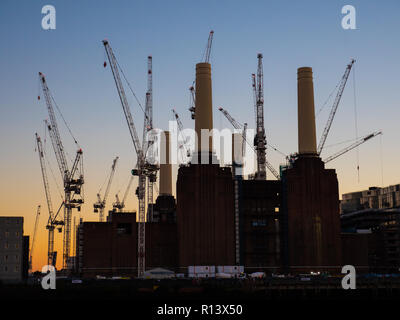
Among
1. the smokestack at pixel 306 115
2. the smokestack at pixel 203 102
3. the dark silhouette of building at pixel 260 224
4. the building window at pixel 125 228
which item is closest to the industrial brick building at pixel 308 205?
the smokestack at pixel 306 115

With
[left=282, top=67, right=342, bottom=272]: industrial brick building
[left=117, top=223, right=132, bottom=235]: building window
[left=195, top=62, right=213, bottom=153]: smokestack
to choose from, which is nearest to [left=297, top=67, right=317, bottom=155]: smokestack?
[left=282, top=67, right=342, bottom=272]: industrial brick building

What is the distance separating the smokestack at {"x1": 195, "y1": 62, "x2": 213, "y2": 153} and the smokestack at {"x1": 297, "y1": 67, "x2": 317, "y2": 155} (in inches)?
907

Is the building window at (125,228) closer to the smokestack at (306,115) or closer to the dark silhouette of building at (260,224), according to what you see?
the dark silhouette of building at (260,224)

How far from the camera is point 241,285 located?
439ft

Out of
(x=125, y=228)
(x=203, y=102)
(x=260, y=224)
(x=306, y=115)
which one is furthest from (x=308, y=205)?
(x=125, y=228)

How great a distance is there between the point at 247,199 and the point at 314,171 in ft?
59.8

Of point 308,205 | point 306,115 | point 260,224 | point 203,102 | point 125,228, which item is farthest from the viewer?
point 125,228

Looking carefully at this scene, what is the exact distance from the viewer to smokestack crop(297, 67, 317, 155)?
170750 mm

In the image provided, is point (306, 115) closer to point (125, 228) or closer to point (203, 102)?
point (203, 102)

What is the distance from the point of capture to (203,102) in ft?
552

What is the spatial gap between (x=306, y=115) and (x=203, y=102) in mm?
26270

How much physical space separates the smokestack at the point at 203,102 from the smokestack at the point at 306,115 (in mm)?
23037

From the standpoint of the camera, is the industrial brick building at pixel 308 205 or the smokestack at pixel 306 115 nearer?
the industrial brick building at pixel 308 205

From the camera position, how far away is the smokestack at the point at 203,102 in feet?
551
